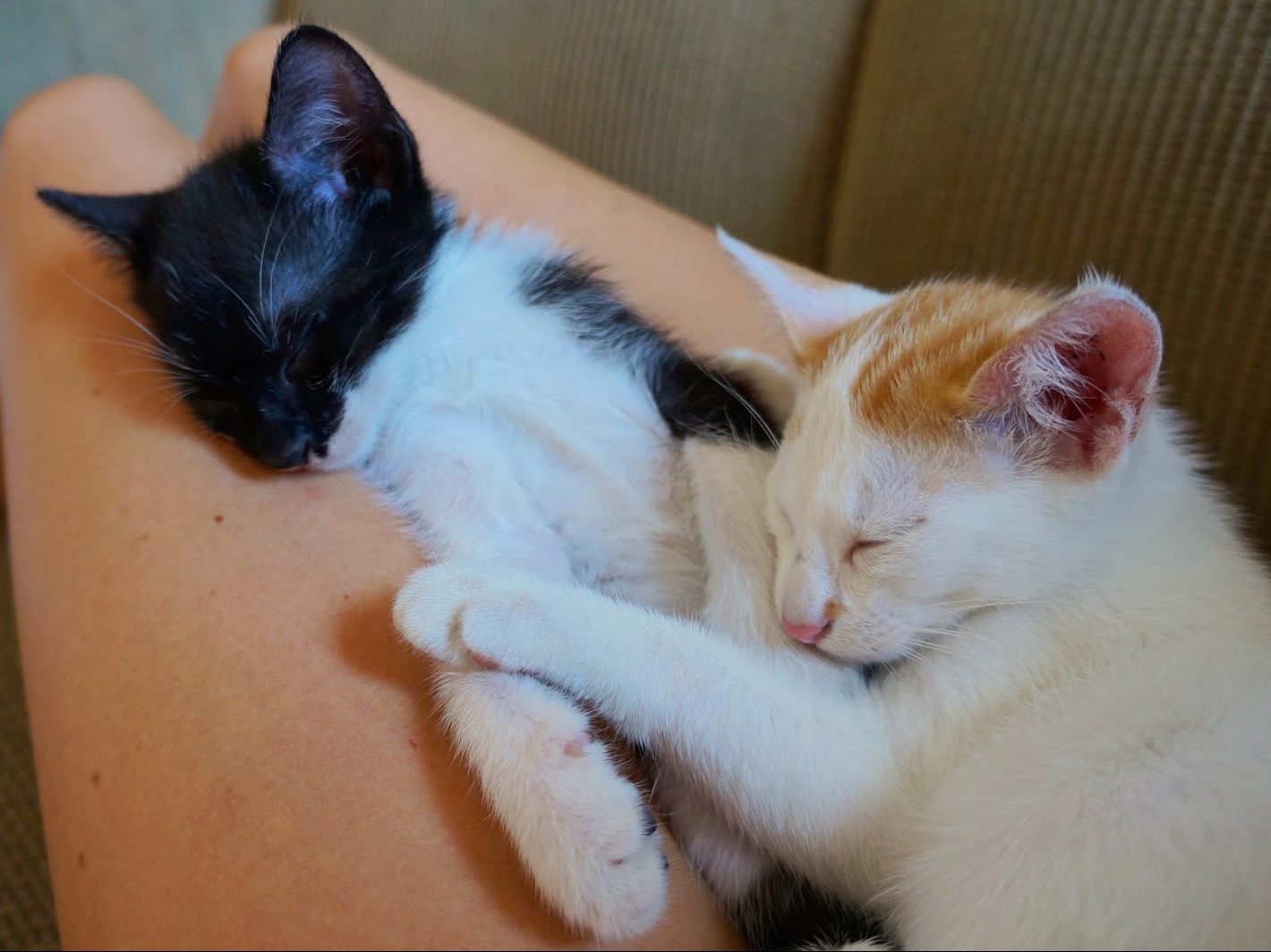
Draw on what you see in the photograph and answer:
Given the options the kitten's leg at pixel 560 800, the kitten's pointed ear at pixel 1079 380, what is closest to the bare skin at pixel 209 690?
the kitten's leg at pixel 560 800

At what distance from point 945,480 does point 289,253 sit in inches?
28.8

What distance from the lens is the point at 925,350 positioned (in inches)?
28.6

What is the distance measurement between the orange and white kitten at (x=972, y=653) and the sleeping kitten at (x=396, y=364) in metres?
0.17

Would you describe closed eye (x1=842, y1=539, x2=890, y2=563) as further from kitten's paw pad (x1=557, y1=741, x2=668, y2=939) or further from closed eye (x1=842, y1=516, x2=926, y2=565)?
kitten's paw pad (x1=557, y1=741, x2=668, y2=939)

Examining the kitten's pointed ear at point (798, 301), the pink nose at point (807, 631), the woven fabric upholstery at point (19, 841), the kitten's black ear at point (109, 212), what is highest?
the kitten's pointed ear at point (798, 301)

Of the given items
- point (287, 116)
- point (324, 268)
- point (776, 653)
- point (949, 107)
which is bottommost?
point (776, 653)

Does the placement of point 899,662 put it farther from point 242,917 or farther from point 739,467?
point 242,917

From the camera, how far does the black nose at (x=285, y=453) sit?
84cm

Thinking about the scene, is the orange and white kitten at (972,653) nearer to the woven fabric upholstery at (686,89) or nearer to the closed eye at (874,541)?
the closed eye at (874,541)

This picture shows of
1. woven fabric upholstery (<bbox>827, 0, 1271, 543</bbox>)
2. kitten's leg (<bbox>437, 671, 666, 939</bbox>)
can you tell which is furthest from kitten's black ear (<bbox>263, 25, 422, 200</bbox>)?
woven fabric upholstery (<bbox>827, 0, 1271, 543</bbox>)

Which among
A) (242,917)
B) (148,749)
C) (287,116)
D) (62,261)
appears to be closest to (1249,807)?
(242,917)

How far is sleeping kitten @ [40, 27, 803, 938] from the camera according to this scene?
0.87 metres

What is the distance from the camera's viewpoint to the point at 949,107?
3.95ft

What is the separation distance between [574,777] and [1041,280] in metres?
0.94
